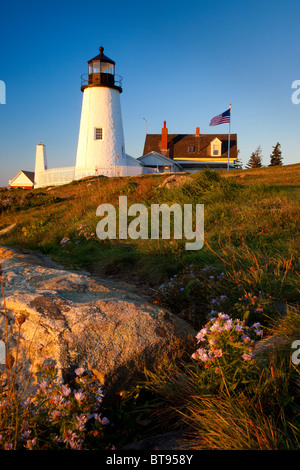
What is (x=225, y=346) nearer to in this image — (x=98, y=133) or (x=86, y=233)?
(x=86, y=233)

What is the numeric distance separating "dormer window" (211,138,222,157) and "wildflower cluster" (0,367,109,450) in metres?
41.6

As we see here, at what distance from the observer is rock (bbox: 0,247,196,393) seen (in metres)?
2.20

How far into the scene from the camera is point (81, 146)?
29.1 m

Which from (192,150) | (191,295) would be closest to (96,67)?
(192,150)

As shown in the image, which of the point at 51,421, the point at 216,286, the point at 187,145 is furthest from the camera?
the point at 187,145

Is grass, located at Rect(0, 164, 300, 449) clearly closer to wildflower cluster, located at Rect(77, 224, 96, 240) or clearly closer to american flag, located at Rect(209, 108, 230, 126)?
wildflower cluster, located at Rect(77, 224, 96, 240)

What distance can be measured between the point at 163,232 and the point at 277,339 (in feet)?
12.6

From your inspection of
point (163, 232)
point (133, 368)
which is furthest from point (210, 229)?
point (133, 368)

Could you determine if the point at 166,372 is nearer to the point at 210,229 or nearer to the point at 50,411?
the point at 50,411

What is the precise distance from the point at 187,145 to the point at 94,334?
136ft

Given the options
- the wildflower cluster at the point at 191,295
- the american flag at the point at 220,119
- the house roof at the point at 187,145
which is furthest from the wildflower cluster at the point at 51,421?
the house roof at the point at 187,145

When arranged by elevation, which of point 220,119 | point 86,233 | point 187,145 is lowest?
point 86,233

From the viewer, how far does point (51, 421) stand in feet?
5.76

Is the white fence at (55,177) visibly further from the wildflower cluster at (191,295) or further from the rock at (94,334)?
the rock at (94,334)
